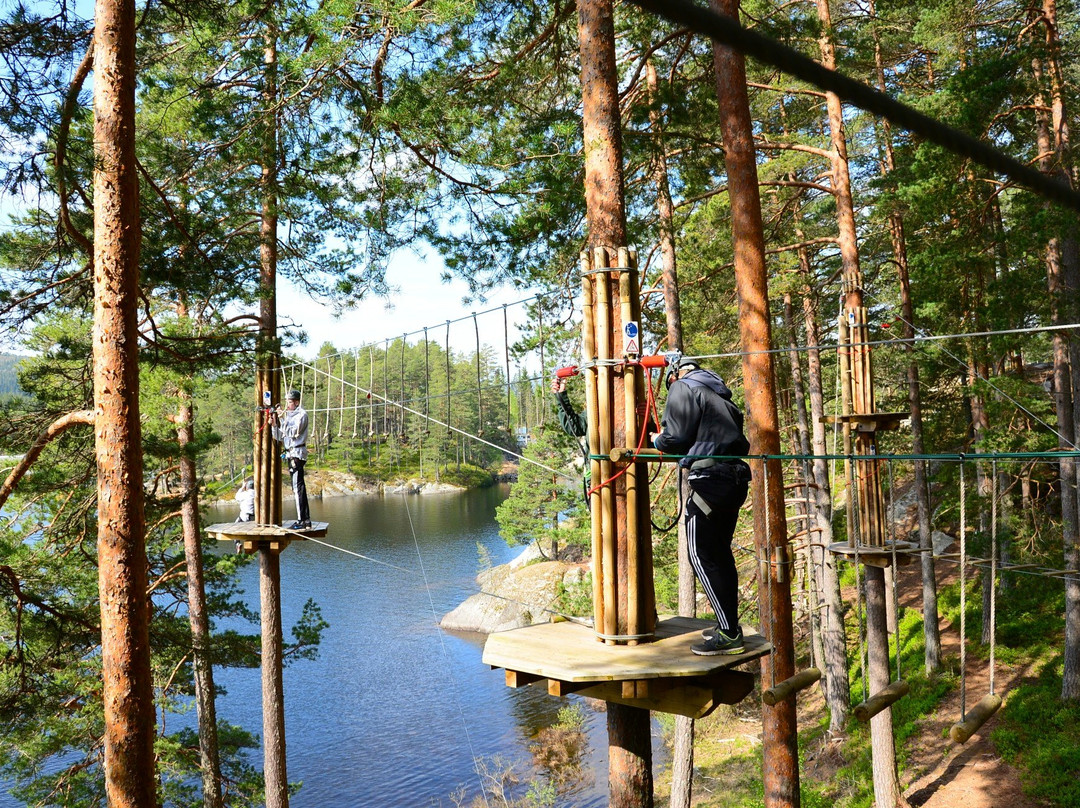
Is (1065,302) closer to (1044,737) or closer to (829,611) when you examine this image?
(1044,737)

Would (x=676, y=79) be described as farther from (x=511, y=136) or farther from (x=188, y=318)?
(x=188, y=318)

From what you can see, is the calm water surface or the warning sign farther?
the calm water surface

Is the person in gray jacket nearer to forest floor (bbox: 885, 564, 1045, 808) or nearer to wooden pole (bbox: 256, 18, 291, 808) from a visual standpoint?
wooden pole (bbox: 256, 18, 291, 808)

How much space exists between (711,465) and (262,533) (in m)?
5.88

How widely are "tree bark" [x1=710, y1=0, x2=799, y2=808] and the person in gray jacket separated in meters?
4.57

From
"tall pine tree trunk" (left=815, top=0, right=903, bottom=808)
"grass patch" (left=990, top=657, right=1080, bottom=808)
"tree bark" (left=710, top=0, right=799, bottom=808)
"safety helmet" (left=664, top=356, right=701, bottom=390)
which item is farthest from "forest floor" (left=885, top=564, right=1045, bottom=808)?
"safety helmet" (left=664, top=356, right=701, bottom=390)

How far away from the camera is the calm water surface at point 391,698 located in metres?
15.5

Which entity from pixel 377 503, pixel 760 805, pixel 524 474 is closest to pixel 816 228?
pixel 760 805

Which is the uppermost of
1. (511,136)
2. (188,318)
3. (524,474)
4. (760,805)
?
(511,136)

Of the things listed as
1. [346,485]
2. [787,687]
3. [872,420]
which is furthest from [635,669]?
[346,485]

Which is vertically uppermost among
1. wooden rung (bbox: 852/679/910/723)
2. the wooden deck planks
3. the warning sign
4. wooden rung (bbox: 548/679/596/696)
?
the warning sign

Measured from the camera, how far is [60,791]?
10.5m

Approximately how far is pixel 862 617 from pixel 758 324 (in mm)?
11884

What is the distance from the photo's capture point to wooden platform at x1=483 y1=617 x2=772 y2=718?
3271 mm
